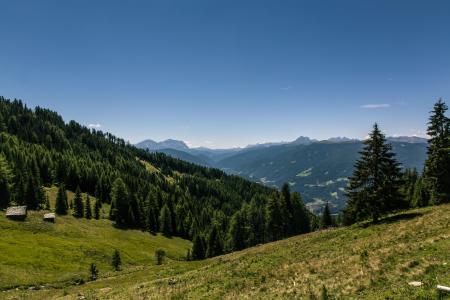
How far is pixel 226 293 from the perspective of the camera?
76.0ft

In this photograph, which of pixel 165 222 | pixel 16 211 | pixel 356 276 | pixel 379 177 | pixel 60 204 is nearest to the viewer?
pixel 356 276

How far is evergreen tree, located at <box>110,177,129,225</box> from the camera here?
117312mm

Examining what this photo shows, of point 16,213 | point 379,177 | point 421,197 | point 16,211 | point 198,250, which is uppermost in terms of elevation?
point 379,177

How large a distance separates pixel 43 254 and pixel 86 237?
79.4ft

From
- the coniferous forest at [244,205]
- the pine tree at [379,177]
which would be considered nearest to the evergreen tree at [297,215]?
the coniferous forest at [244,205]

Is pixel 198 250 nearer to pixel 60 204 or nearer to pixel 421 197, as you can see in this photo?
pixel 60 204

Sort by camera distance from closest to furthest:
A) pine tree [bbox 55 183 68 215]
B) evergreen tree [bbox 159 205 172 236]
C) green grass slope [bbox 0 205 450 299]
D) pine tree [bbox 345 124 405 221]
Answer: green grass slope [bbox 0 205 450 299] → pine tree [bbox 345 124 405 221] → pine tree [bbox 55 183 68 215] → evergreen tree [bbox 159 205 172 236]

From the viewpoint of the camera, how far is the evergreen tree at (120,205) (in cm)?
11731

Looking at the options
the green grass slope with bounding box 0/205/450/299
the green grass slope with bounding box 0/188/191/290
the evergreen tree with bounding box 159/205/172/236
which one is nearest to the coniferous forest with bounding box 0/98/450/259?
the evergreen tree with bounding box 159/205/172/236

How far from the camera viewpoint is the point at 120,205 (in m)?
118

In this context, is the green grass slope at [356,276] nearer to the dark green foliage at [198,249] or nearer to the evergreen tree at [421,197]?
the evergreen tree at [421,197]

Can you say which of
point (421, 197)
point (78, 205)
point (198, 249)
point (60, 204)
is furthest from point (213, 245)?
point (421, 197)

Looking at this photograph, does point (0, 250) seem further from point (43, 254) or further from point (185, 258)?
point (185, 258)

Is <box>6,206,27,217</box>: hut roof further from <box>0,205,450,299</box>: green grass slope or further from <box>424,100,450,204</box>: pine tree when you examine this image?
<box>424,100,450,204</box>: pine tree
